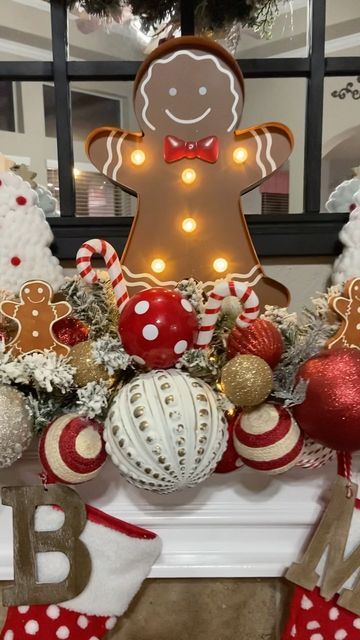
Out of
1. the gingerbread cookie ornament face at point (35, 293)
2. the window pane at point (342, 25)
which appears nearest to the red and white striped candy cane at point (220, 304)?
the gingerbread cookie ornament face at point (35, 293)

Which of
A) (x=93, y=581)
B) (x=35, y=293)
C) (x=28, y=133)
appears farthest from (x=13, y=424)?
(x=28, y=133)

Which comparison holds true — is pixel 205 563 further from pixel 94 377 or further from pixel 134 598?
pixel 94 377

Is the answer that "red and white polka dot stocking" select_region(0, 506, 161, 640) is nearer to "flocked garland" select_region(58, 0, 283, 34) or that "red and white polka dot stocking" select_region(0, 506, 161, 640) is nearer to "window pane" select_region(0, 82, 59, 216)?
"flocked garland" select_region(58, 0, 283, 34)

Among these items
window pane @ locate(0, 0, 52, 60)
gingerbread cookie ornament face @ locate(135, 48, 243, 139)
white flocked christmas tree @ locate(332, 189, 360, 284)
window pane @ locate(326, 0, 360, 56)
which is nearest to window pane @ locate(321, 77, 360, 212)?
window pane @ locate(326, 0, 360, 56)

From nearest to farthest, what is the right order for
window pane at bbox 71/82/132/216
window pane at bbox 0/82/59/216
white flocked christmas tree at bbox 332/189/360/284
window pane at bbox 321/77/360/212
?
white flocked christmas tree at bbox 332/189/360/284
window pane at bbox 71/82/132/216
window pane at bbox 321/77/360/212
window pane at bbox 0/82/59/216

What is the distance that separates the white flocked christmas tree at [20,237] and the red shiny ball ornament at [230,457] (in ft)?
1.14

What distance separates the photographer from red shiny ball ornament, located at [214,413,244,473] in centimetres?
68

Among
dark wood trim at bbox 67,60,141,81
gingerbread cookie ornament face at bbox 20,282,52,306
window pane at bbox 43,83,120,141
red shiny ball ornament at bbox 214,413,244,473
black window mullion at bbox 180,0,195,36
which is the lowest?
red shiny ball ornament at bbox 214,413,244,473

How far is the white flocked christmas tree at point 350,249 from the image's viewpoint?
0.81 meters

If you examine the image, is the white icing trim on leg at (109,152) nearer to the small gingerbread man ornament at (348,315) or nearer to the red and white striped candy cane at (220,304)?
the red and white striped candy cane at (220,304)

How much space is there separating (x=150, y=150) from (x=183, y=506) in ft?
1.80

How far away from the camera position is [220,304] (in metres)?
0.64

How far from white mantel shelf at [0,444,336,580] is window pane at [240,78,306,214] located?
65 cm

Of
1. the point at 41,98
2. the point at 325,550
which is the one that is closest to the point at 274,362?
the point at 325,550
